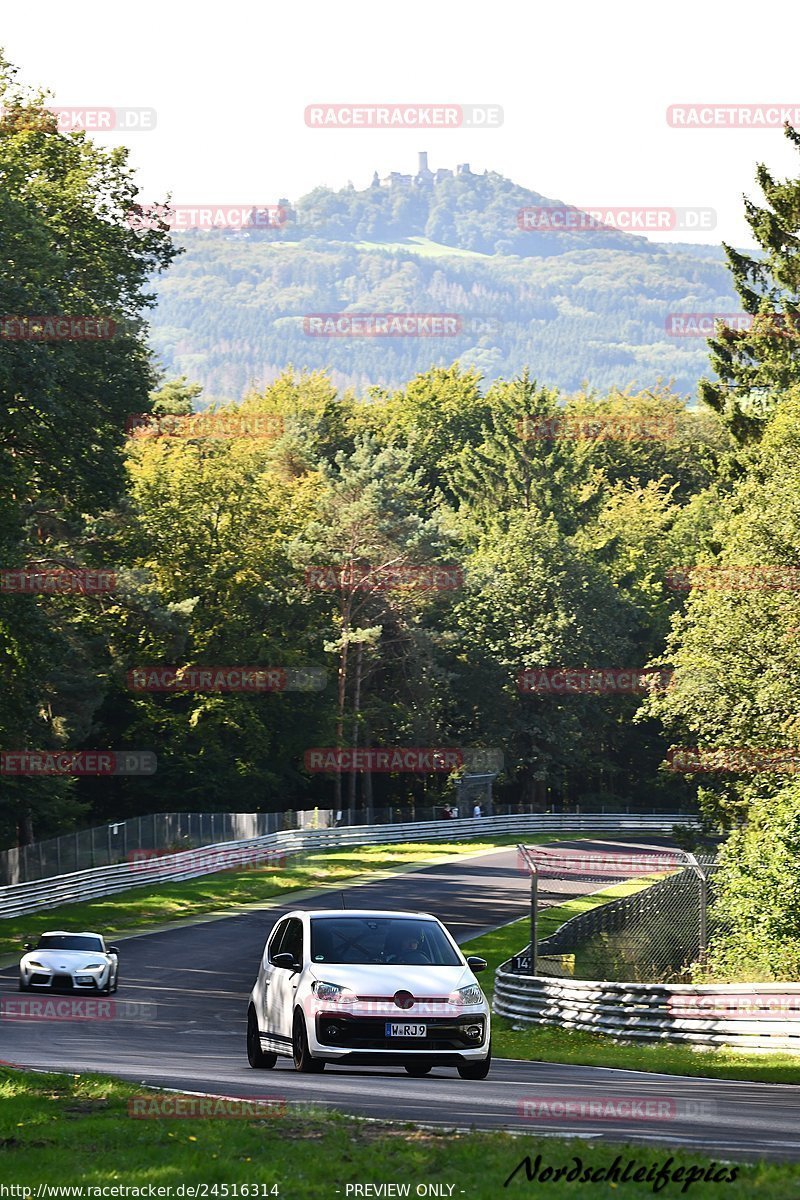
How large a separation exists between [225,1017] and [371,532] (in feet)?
182

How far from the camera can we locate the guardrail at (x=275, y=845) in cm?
4669

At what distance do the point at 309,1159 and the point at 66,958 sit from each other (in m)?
21.5

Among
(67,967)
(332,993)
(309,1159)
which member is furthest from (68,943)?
(309,1159)

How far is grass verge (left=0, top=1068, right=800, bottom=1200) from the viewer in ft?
28.4

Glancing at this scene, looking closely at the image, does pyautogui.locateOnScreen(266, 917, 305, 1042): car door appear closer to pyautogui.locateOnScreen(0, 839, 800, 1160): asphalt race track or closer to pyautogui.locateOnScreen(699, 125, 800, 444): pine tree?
pyautogui.locateOnScreen(0, 839, 800, 1160): asphalt race track

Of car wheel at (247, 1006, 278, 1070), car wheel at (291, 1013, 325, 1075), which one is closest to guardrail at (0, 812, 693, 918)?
car wheel at (247, 1006, 278, 1070)

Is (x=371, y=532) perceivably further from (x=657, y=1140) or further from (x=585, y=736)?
(x=657, y=1140)

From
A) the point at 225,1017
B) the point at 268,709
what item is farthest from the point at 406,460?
the point at 225,1017

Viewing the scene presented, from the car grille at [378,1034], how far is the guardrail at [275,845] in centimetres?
3010

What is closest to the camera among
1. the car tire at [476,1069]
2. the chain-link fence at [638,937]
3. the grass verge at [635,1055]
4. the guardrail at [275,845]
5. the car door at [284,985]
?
the car tire at [476,1069]

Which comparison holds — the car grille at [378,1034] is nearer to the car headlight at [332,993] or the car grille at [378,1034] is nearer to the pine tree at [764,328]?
the car headlight at [332,993]

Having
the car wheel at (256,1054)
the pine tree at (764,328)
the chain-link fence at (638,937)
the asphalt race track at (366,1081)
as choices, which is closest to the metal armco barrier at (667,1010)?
the chain-link fence at (638,937)

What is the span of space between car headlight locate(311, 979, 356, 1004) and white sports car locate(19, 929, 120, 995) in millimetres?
15988

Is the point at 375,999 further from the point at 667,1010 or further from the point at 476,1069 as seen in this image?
the point at 667,1010
